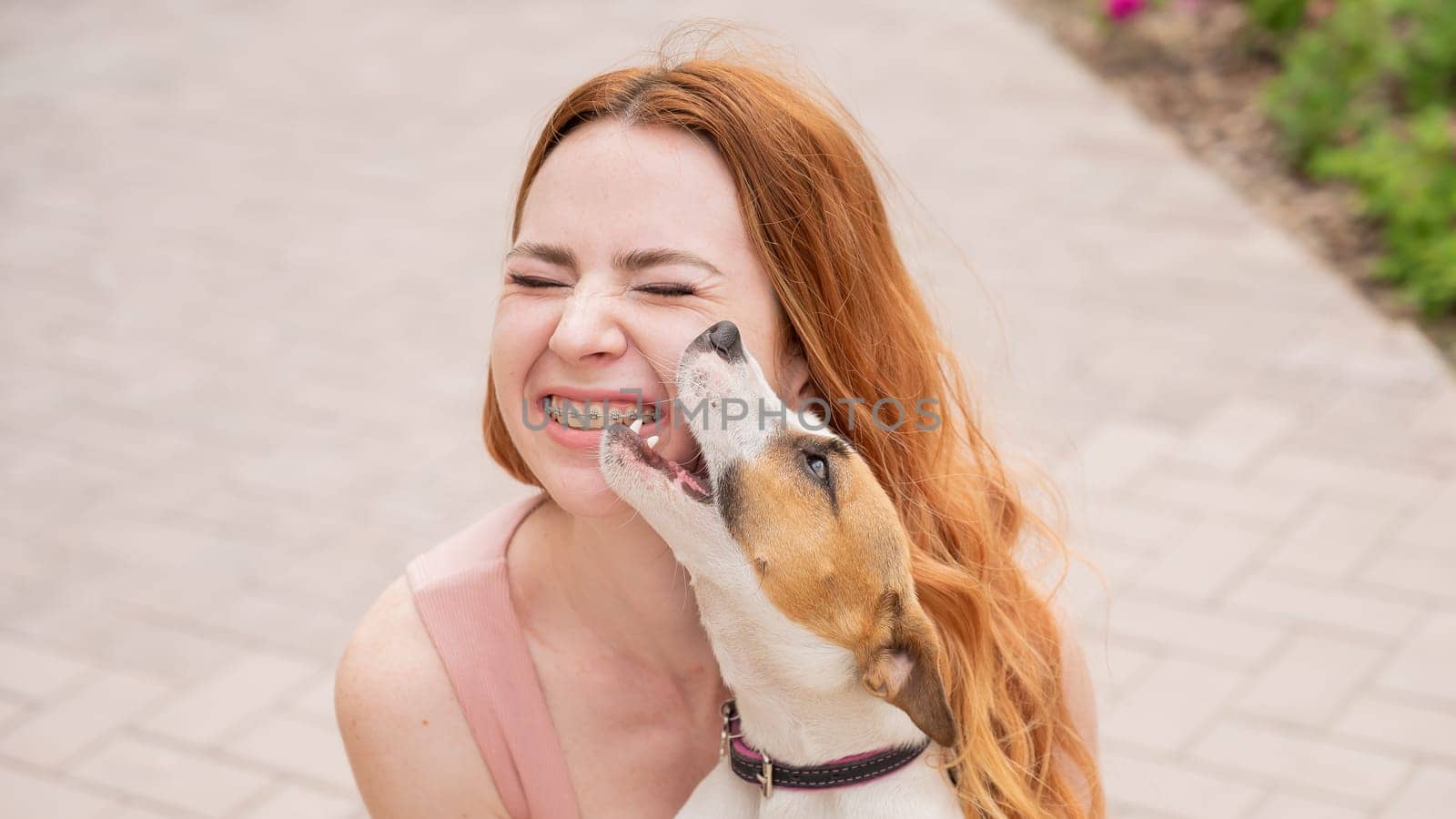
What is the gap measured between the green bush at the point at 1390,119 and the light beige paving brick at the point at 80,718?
5.06 m

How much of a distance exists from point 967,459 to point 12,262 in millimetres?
5731

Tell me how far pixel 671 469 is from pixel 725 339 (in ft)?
0.69

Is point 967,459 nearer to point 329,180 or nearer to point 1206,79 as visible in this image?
point 329,180

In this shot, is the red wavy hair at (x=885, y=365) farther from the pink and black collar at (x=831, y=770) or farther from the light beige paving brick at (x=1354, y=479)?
the light beige paving brick at (x=1354, y=479)

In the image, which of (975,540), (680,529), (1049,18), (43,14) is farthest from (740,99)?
(43,14)

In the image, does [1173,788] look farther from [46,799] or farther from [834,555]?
[46,799]

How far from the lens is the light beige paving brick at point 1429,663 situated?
4.30 meters

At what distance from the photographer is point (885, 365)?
2.54 meters

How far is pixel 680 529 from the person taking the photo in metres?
2.24

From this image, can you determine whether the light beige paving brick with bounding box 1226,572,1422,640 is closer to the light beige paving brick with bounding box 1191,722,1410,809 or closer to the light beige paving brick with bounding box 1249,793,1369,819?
the light beige paving brick with bounding box 1191,722,1410,809

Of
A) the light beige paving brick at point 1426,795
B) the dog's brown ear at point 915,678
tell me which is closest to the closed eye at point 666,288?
the dog's brown ear at point 915,678

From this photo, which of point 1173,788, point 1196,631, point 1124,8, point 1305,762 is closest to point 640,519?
point 1173,788

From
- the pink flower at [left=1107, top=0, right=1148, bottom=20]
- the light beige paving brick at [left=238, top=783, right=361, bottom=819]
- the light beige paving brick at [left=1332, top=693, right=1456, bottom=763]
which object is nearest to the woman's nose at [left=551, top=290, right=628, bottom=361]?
the light beige paving brick at [left=238, top=783, right=361, bottom=819]

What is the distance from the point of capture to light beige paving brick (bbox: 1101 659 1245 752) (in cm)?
423
